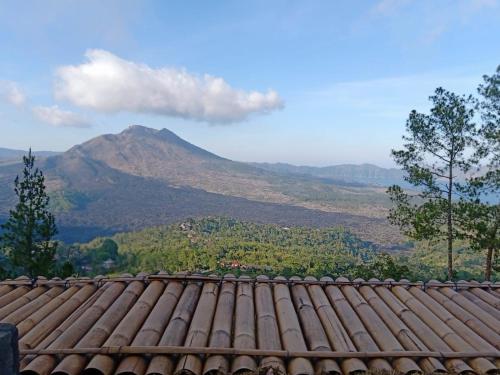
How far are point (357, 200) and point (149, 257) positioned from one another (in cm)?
11747

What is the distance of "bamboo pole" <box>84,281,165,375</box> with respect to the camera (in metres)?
3.34

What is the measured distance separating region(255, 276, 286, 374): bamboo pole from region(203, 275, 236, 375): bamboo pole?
29cm

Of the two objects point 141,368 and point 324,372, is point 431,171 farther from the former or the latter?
point 141,368

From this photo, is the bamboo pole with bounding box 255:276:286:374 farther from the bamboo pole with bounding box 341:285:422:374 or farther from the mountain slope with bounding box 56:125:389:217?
the mountain slope with bounding box 56:125:389:217

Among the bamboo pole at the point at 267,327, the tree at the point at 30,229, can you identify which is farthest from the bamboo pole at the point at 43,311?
the tree at the point at 30,229

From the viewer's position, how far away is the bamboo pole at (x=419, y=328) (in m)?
3.55

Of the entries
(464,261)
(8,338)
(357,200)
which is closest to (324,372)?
(8,338)

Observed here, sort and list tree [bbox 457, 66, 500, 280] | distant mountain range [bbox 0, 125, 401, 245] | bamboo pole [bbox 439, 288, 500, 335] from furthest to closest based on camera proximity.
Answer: distant mountain range [bbox 0, 125, 401, 245] < tree [bbox 457, 66, 500, 280] < bamboo pole [bbox 439, 288, 500, 335]

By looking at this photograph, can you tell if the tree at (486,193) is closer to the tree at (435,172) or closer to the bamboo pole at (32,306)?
the tree at (435,172)

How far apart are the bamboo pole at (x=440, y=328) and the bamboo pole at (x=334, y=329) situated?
0.99 metres

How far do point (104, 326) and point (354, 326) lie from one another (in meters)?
2.54

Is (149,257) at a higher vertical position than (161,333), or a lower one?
lower

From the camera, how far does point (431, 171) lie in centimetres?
1304

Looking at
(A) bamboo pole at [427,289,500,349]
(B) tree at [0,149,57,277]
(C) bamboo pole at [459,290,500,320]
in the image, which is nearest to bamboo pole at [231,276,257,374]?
(A) bamboo pole at [427,289,500,349]
